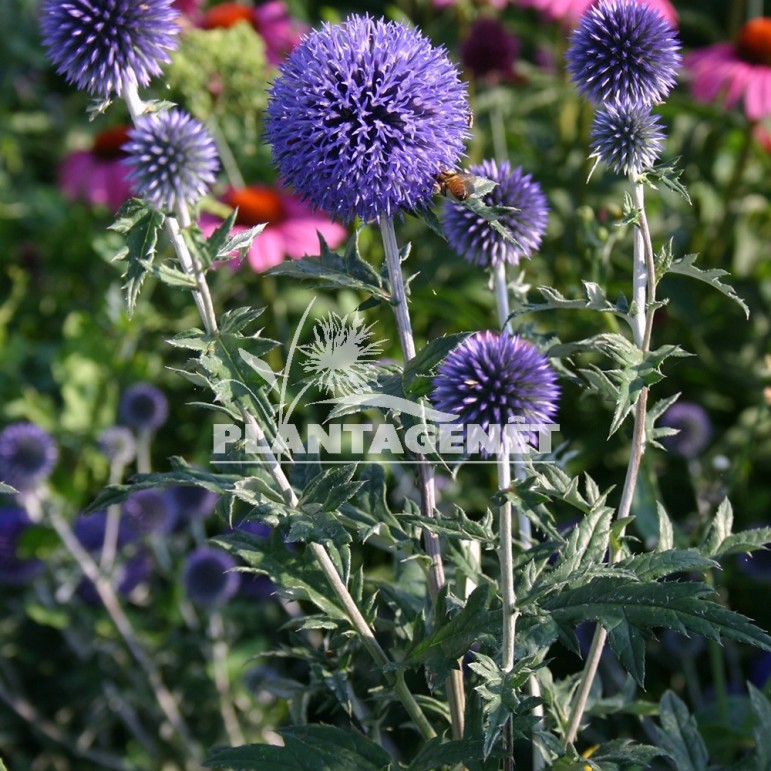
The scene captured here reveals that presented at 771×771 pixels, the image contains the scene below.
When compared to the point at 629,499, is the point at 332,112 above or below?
above

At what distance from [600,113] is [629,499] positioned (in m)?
0.67

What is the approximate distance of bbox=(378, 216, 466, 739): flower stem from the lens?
62.8 inches

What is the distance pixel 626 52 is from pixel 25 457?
2158mm

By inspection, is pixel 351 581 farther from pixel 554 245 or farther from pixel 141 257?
pixel 554 245

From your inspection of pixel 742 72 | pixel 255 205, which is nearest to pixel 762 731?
pixel 255 205

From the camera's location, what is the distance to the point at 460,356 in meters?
1.59

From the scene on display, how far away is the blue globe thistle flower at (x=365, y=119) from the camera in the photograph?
5.05 ft

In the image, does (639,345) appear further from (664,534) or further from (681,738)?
(681,738)

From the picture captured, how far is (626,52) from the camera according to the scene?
168cm

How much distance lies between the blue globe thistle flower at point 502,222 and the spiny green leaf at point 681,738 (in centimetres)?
93

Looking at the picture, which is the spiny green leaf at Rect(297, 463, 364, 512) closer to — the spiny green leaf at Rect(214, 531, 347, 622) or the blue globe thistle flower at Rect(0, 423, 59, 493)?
the spiny green leaf at Rect(214, 531, 347, 622)

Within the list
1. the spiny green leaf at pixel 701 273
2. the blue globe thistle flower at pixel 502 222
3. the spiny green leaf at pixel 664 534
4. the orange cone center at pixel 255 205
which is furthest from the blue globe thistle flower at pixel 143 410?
the spiny green leaf at pixel 701 273

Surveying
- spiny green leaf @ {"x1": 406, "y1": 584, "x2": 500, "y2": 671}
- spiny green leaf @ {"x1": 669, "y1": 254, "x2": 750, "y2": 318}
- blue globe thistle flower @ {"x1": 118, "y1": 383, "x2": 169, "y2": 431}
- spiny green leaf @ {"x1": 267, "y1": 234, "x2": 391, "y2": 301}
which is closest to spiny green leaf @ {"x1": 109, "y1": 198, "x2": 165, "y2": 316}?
spiny green leaf @ {"x1": 267, "y1": 234, "x2": 391, "y2": 301}

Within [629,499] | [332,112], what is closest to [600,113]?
[332,112]
